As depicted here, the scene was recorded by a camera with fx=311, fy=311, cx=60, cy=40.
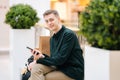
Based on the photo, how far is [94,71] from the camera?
2.36m

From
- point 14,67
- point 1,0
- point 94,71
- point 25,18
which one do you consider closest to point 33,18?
point 25,18

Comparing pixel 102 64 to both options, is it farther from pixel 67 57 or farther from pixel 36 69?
pixel 36 69

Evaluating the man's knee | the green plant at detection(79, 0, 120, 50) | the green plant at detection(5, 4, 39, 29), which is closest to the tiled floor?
the green plant at detection(5, 4, 39, 29)

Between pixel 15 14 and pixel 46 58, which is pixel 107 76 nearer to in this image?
pixel 46 58

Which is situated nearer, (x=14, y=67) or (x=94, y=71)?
(x=94, y=71)

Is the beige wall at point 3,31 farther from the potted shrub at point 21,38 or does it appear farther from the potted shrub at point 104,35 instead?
the potted shrub at point 104,35

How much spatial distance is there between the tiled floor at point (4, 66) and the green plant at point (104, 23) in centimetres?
369

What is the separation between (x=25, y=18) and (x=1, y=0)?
4.13 meters

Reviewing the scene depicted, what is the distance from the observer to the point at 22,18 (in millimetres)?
5457

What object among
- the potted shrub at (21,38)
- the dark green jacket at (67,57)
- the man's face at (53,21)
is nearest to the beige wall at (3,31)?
the potted shrub at (21,38)

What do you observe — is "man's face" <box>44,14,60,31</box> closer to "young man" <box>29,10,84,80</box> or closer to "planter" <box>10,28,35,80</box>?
"young man" <box>29,10,84,80</box>

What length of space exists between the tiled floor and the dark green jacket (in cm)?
231

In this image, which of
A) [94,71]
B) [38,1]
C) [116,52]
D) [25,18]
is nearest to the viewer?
[116,52]

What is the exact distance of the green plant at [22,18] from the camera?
547 cm
